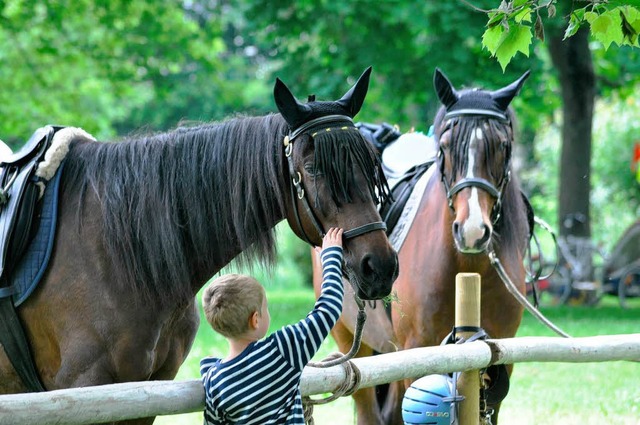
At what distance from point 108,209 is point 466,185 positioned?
1.93 metres

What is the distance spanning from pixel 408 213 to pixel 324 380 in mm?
2064

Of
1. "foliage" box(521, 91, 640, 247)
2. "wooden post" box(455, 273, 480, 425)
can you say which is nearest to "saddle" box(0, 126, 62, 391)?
"wooden post" box(455, 273, 480, 425)

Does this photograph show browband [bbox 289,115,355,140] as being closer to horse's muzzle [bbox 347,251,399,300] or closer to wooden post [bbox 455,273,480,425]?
horse's muzzle [bbox 347,251,399,300]

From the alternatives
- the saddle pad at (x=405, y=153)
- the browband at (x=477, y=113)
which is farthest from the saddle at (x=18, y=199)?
the saddle pad at (x=405, y=153)

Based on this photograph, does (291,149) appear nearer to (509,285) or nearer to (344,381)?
(344,381)

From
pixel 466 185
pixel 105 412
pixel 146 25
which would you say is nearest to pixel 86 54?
pixel 146 25

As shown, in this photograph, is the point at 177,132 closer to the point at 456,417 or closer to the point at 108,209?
the point at 108,209

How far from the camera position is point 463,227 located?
4.09m

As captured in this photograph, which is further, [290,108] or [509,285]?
[509,285]

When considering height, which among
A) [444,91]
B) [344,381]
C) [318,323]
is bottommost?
[344,381]

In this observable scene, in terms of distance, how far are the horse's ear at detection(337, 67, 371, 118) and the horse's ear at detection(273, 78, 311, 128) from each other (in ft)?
0.50

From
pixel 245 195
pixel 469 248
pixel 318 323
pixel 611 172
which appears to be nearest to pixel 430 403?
pixel 469 248

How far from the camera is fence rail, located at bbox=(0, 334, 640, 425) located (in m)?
2.28

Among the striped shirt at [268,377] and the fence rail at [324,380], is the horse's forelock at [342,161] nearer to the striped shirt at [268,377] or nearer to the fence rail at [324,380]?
the striped shirt at [268,377]
